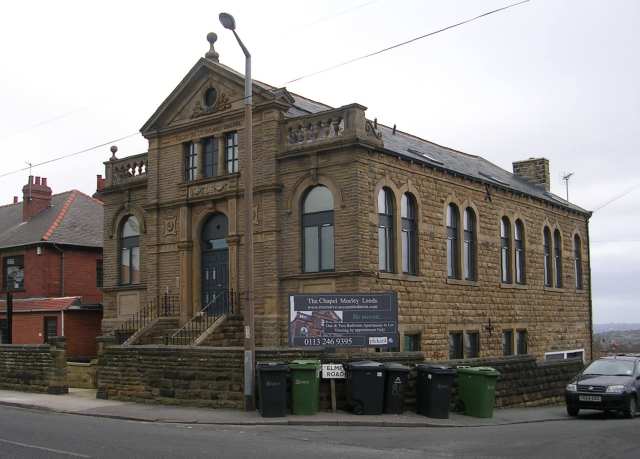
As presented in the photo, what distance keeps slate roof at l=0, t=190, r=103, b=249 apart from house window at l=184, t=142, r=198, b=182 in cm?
1123

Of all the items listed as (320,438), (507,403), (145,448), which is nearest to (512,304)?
(507,403)

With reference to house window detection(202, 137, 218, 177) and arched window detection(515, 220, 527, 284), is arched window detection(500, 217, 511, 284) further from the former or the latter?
house window detection(202, 137, 218, 177)

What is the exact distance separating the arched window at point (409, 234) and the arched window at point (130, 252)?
31.6ft

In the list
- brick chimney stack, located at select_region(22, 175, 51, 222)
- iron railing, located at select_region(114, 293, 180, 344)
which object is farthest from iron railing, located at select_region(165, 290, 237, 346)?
brick chimney stack, located at select_region(22, 175, 51, 222)

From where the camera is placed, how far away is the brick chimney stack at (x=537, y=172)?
37.8 metres

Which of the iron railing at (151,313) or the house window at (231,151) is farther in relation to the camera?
the iron railing at (151,313)

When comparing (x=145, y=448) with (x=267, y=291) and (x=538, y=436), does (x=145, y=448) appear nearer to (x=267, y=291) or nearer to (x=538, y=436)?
(x=538, y=436)

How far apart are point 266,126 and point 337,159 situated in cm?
273

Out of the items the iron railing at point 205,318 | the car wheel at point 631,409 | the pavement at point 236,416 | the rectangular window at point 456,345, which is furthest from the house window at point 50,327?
the car wheel at point 631,409

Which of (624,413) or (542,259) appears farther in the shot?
(542,259)

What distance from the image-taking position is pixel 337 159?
21.6 meters

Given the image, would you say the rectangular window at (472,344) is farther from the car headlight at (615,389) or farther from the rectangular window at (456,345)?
the car headlight at (615,389)

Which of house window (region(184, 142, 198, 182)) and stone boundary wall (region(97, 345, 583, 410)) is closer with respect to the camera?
stone boundary wall (region(97, 345, 583, 410))

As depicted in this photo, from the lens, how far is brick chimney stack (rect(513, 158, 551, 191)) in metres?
37.8
